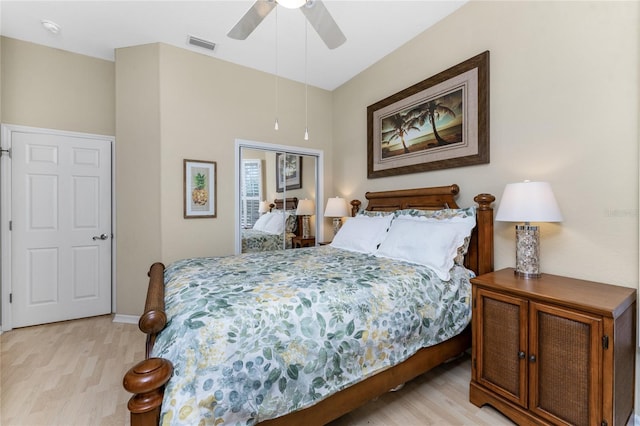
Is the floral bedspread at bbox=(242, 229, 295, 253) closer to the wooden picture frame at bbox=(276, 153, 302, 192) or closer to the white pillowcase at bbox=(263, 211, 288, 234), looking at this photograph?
the white pillowcase at bbox=(263, 211, 288, 234)

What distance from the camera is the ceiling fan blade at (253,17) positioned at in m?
1.75

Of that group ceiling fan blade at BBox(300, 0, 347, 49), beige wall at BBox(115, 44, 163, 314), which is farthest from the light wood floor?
ceiling fan blade at BBox(300, 0, 347, 49)

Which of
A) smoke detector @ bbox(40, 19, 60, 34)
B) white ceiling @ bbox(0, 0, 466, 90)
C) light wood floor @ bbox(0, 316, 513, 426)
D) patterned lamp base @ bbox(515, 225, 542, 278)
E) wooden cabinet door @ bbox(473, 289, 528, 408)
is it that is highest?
white ceiling @ bbox(0, 0, 466, 90)

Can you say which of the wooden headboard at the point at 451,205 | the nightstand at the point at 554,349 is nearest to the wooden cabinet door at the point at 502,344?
the nightstand at the point at 554,349

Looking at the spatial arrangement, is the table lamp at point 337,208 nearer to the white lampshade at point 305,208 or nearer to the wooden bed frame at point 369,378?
the white lampshade at point 305,208

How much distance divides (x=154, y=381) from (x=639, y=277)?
2.44m

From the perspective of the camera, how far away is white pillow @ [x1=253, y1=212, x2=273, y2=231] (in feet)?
12.2

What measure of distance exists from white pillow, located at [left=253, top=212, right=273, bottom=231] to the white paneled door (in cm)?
174

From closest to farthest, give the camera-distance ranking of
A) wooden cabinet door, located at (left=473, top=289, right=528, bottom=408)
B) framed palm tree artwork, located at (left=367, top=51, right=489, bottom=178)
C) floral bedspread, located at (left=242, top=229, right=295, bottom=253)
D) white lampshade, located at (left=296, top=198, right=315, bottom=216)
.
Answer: wooden cabinet door, located at (left=473, top=289, right=528, bottom=408), framed palm tree artwork, located at (left=367, top=51, right=489, bottom=178), floral bedspread, located at (left=242, top=229, right=295, bottom=253), white lampshade, located at (left=296, top=198, right=315, bottom=216)

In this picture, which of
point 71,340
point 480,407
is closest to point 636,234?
point 480,407

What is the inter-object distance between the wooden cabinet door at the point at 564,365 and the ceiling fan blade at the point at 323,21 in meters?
2.11

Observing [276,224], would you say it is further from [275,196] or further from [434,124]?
[434,124]

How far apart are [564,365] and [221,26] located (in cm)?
370

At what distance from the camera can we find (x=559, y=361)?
1.44 m
